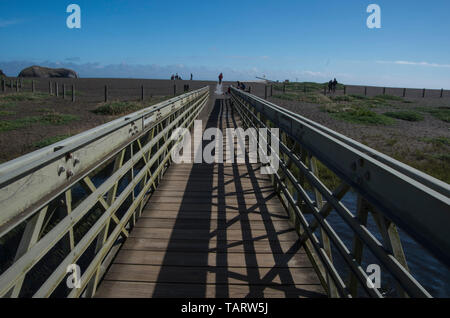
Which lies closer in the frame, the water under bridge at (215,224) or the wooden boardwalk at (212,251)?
the water under bridge at (215,224)

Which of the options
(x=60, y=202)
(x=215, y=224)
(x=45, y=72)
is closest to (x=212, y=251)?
(x=215, y=224)

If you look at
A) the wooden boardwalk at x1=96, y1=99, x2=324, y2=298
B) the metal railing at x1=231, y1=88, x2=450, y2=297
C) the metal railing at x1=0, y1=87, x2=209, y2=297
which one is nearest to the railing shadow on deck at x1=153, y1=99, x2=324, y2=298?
the wooden boardwalk at x1=96, y1=99, x2=324, y2=298

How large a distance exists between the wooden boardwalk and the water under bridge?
0.05ft

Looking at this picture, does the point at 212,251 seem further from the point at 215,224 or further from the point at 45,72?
the point at 45,72

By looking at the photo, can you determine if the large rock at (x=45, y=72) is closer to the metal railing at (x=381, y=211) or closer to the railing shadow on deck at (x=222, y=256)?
the railing shadow on deck at (x=222, y=256)

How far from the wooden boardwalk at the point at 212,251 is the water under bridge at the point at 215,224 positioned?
2 centimetres

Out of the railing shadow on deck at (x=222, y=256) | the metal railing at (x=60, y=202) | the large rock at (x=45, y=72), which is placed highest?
the large rock at (x=45, y=72)

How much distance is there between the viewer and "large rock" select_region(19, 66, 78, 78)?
8154 centimetres

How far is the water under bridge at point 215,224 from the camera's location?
1.75m

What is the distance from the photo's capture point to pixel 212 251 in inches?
149

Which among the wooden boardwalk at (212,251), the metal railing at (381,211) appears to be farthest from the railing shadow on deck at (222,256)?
the metal railing at (381,211)

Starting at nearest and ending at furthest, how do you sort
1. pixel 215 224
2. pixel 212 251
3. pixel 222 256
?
1. pixel 222 256
2. pixel 212 251
3. pixel 215 224

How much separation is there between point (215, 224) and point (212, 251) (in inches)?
30.3

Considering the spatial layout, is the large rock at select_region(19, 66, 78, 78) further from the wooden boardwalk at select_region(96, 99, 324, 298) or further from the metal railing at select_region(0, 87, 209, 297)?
the metal railing at select_region(0, 87, 209, 297)
